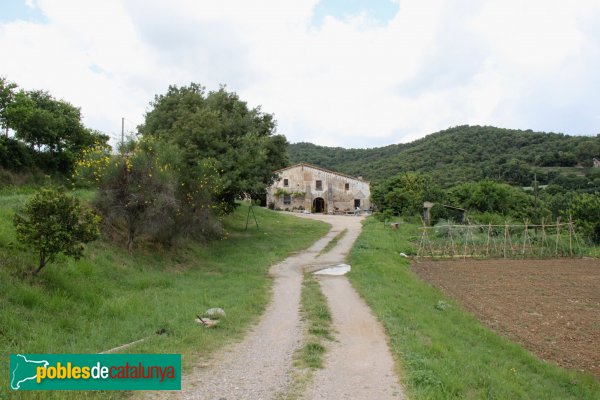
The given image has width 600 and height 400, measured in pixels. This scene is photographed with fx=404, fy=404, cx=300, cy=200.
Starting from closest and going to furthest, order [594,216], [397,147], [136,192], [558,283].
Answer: [136,192]
[558,283]
[594,216]
[397,147]

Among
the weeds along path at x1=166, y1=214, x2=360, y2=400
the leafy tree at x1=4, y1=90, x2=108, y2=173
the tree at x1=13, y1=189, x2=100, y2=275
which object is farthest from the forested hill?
the tree at x1=13, y1=189, x2=100, y2=275

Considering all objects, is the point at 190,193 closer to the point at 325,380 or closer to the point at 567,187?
the point at 325,380

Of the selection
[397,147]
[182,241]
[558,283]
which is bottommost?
[558,283]

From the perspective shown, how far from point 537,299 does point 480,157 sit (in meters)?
69.4

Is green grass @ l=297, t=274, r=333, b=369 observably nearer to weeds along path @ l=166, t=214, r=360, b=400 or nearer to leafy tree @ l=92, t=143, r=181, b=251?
weeds along path @ l=166, t=214, r=360, b=400

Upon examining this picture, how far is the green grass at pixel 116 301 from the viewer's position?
686 centimetres

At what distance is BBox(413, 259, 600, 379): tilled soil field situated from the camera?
973cm

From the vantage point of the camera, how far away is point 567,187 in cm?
6047

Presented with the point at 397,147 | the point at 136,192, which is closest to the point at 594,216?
the point at 136,192

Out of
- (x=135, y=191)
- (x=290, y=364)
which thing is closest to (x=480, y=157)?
(x=135, y=191)

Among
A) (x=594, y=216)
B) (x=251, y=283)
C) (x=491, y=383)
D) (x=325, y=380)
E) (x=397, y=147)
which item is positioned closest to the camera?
(x=325, y=380)

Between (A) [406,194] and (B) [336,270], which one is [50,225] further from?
(A) [406,194]

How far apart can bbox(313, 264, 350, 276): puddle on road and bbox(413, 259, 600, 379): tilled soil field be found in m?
3.63

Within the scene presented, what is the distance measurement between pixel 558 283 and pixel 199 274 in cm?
1514
